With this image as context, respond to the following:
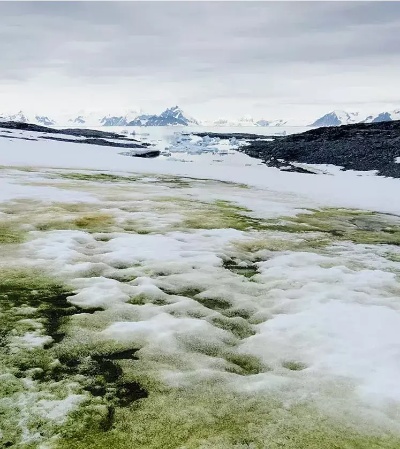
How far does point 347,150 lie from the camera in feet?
129

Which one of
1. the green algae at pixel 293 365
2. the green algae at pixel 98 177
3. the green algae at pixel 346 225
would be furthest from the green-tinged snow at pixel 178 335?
the green algae at pixel 98 177

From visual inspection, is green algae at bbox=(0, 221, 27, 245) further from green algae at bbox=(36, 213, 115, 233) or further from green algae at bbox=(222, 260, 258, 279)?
green algae at bbox=(222, 260, 258, 279)

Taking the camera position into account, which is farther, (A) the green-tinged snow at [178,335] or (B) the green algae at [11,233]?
(B) the green algae at [11,233]

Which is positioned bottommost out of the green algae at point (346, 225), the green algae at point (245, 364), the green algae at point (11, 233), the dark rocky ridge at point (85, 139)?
the green algae at point (245, 364)

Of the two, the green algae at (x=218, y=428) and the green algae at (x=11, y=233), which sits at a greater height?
the green algae at (x=11, y=233)

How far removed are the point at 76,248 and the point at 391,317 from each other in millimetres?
5518

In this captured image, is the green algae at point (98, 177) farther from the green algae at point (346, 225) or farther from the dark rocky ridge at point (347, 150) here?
the dark rocky ridge at point (347, 150)

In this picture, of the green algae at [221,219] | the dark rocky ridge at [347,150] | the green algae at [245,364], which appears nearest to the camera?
the green algae at [245,364]

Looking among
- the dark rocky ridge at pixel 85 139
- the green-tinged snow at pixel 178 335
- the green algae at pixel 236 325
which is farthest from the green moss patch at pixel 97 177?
the dark rocky ridge at pixel 85 139

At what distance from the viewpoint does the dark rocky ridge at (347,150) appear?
109ft

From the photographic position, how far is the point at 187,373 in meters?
4.41

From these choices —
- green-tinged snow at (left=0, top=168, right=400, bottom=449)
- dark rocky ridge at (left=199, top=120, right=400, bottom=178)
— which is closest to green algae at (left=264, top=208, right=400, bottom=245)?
green-tinged snow at (left=0, top=168, right=400, bottom=449)

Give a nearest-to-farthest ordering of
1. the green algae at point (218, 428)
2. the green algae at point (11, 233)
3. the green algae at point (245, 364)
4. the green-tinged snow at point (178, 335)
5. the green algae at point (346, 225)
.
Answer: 1. the green algae at point (218, 428)
2. the green-tinged snow at point (178, 335)
3. the green algae at point (245, 364)
4. the green algae at point (11, 233)
5. the green algae at point (346, 225)

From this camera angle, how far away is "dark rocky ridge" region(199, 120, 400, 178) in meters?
33.2
